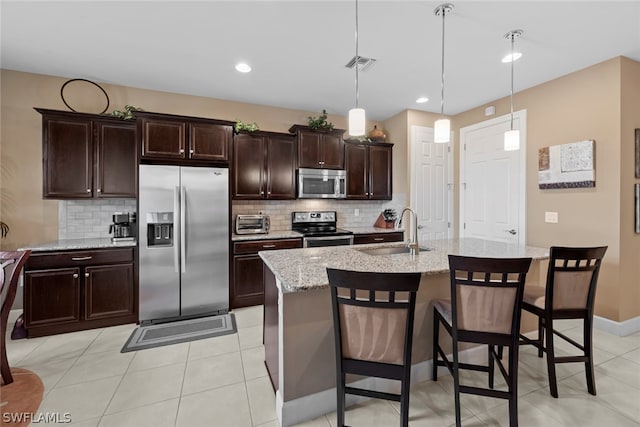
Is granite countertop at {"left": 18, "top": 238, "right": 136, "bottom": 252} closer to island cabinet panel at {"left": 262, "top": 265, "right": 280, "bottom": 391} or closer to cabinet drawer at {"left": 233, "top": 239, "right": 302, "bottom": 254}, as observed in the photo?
cabinet drawer at {"left": 233, "top": 239, "right": 302, "bottom": 254}

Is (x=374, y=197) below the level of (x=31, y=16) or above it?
below

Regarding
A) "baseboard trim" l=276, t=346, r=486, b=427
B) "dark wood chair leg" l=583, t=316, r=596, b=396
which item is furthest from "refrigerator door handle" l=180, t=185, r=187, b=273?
"dark wood chair leg" l=583, t=316, r=596, b=396

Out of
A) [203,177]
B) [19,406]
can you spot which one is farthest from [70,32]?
[19,406]

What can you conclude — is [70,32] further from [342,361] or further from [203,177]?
[342,361]

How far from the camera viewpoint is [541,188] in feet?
11.0

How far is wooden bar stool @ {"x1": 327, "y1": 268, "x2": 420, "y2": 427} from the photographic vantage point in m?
1.36

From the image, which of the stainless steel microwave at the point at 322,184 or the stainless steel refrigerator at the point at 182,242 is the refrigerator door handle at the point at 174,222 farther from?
the stainless steel microwave at the point at 322,184

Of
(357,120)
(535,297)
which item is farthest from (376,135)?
(535,297)

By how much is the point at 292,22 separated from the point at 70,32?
6.48 feet

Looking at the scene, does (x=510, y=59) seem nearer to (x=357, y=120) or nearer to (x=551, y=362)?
(x=357, y=120)

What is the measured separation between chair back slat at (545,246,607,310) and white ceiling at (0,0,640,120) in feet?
6.17

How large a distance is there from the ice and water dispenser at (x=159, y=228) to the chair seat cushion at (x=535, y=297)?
3.49m

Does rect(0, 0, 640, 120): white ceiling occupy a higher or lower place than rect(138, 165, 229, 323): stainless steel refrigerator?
higher

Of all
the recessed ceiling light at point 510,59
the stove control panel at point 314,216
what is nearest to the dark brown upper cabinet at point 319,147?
the stove control panel at point 314,216
